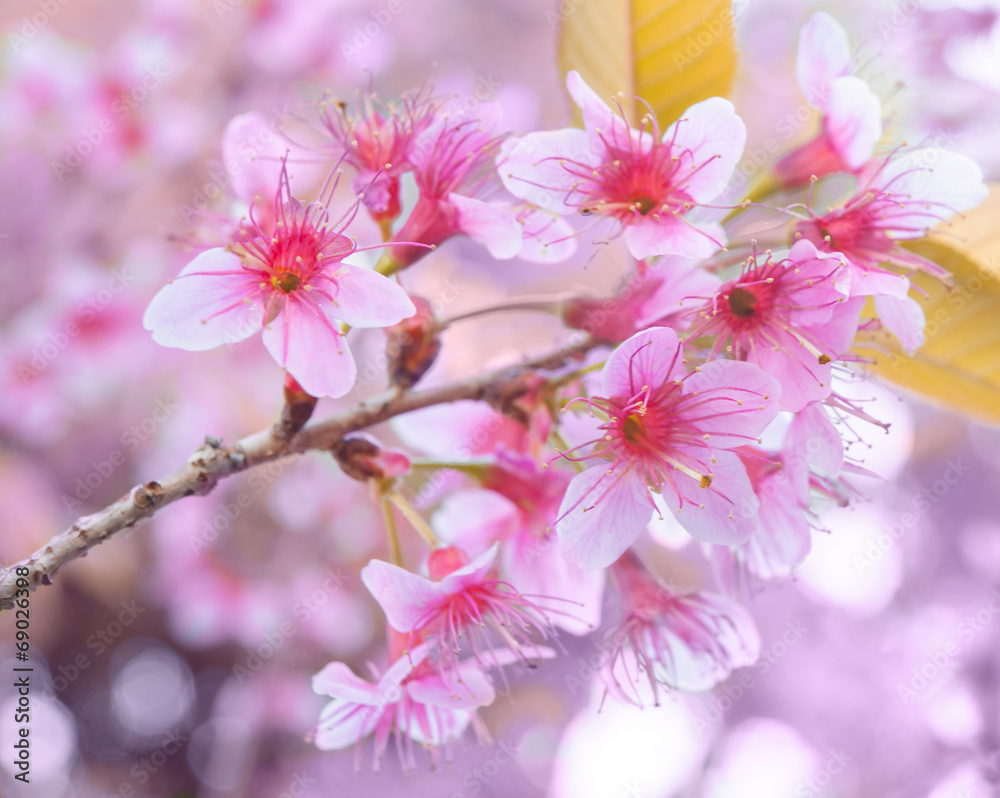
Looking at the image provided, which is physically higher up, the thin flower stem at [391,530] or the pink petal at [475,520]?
the thin flower stem at [391,530]

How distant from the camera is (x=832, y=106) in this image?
651mm

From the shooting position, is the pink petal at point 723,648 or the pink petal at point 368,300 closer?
the pink petal at point 368,300

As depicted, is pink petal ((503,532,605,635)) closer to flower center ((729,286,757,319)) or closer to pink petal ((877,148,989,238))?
flower center ((729,286,757,319))

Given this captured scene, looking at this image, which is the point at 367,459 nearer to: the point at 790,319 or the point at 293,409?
the point at 293,409

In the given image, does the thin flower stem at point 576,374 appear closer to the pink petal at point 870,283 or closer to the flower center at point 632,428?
the flower center at point 632,428

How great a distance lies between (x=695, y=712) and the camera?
1.73 m

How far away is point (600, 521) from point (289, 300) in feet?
0.89

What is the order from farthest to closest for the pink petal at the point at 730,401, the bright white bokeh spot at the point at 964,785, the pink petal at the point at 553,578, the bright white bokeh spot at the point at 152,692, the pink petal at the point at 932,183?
1. the bright white bokeh spot at the point at 152,692
2. the bright white bokeh spot at the point at 964,785
3. the pink petal at the point at 553,578
4. the pink petal at the point at 932,183
5. the pink petal at the point at 730,401

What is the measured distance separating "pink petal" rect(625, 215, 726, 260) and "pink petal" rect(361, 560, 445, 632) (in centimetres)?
29

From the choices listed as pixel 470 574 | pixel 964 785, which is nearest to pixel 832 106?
pixel 470 574

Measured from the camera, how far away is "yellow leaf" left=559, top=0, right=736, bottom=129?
0.70 meters

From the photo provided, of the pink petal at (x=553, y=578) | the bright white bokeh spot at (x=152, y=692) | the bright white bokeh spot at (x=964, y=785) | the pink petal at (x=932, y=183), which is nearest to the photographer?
the pink petal at (x=932, y=183)

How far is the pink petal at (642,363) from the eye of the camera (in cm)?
51

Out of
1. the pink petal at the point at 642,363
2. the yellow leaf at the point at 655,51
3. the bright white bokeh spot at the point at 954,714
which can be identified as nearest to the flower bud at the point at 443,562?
the pink petal at the point at 642,363
